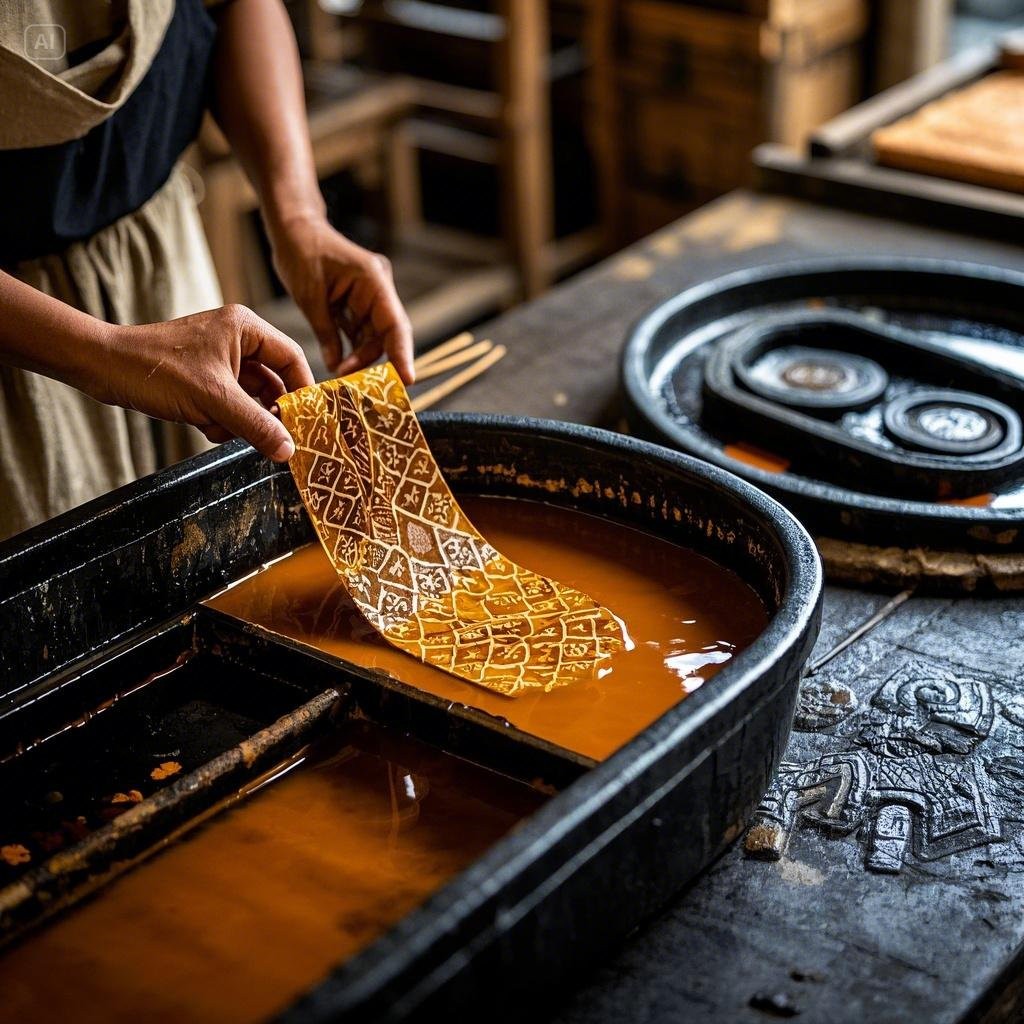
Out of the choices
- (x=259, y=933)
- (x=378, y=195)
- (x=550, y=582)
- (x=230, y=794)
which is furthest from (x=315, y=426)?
(x=378, y=195)

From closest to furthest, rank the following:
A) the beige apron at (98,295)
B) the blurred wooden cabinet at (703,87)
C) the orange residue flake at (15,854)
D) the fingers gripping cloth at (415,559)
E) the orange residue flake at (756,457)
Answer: the orange residue flake at (15,854)
the fingers gripping cloth at (415,559)
the beige apron at (98,295)
the orange residue flake at (756,457)
the blurred wooden cabinet at (703,87)

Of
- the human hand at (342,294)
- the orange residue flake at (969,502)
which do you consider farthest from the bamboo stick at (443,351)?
the orange residue flake at (969,502)

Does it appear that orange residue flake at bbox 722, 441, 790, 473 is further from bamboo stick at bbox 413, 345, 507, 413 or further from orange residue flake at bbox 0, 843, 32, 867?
orange residue flake at bbox 0, 843, 32, 867

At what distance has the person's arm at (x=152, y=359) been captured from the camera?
168cm

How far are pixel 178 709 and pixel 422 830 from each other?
0.43m

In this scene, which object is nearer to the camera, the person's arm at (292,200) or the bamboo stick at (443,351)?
the person's arm at (292,200)

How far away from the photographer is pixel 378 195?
5.74 m

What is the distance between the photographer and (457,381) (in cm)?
256

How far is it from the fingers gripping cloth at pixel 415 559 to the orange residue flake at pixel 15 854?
52 cm

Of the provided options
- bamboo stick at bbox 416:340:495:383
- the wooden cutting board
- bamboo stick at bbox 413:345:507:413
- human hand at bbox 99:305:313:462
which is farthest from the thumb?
the wooden cutting board

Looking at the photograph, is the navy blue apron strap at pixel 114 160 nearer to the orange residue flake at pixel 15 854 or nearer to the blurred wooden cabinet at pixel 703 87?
the orange residue flake at pixel 15 854

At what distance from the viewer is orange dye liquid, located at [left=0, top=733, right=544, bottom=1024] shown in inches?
51.9

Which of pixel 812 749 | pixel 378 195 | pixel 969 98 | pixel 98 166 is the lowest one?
pixel 378 195

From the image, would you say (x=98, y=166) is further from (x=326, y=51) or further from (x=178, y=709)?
(x=326, y=51)
